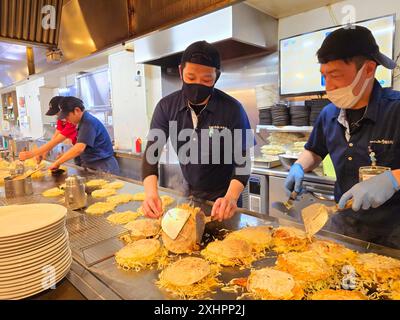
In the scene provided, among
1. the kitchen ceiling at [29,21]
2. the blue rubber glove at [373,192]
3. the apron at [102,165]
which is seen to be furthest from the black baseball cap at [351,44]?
the apron at [102,165]

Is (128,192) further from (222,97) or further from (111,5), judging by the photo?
(111,5)

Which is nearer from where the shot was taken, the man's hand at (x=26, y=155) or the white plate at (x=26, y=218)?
the white plate at (x=26, y=218)

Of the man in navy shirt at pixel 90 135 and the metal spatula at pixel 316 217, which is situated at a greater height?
the man in navy shirt at pixel 90 135

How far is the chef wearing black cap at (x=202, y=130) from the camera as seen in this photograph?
1.77 meters

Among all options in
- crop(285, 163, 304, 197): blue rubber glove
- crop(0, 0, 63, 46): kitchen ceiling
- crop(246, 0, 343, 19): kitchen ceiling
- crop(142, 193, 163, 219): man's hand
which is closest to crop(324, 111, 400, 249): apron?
crop(285, 163, 304, 197): blue rubber glove

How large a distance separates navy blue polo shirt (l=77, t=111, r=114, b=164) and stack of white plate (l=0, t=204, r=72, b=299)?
2.14 m

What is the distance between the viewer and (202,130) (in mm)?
1976

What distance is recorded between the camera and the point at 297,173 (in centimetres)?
164

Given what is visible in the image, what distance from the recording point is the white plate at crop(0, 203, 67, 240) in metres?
0.90

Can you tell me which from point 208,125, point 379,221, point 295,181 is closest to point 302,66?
point 208,125

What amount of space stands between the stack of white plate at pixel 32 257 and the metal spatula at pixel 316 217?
0.99 metres

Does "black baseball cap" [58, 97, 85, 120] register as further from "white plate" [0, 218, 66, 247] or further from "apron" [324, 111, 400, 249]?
"apron" [324, 111, 400, 249]

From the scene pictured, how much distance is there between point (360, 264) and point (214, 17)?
2703 mm

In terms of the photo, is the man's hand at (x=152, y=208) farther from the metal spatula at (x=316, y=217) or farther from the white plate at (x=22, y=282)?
the metal spatula at (x=316, y=217)
